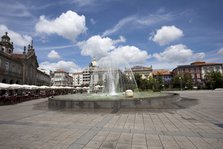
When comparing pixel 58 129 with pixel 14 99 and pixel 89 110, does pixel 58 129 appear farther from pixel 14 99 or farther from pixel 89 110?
pixel 14 99

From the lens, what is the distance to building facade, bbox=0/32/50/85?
43.4 metres

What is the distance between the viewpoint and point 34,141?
5.52m

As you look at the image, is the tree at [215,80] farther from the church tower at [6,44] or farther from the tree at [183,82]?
the church tower at [6,44]

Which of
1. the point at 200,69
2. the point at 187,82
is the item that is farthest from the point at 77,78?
the point at 187,82

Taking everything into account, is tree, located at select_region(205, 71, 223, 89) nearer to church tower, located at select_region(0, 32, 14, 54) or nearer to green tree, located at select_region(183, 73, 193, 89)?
green tree, located at select_region(183, 73, 193, 89)

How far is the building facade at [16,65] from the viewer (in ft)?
142

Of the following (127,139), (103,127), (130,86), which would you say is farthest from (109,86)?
(127,139)

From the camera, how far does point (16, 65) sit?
51812mm

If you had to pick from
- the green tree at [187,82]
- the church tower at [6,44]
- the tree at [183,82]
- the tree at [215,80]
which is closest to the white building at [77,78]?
the tree at [183,82]

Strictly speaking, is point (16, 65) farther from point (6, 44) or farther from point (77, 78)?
point (77, 78)

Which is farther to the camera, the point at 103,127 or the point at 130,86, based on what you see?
the point at 130,86

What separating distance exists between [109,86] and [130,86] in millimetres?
7009

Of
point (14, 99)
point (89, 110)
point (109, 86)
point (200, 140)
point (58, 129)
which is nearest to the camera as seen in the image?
point (200, 140)

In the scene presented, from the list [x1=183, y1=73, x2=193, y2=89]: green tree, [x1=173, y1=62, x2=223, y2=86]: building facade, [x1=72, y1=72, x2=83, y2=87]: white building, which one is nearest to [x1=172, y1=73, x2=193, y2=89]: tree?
[x1=183, y1=73, x2=193, y2=89]: green tree
